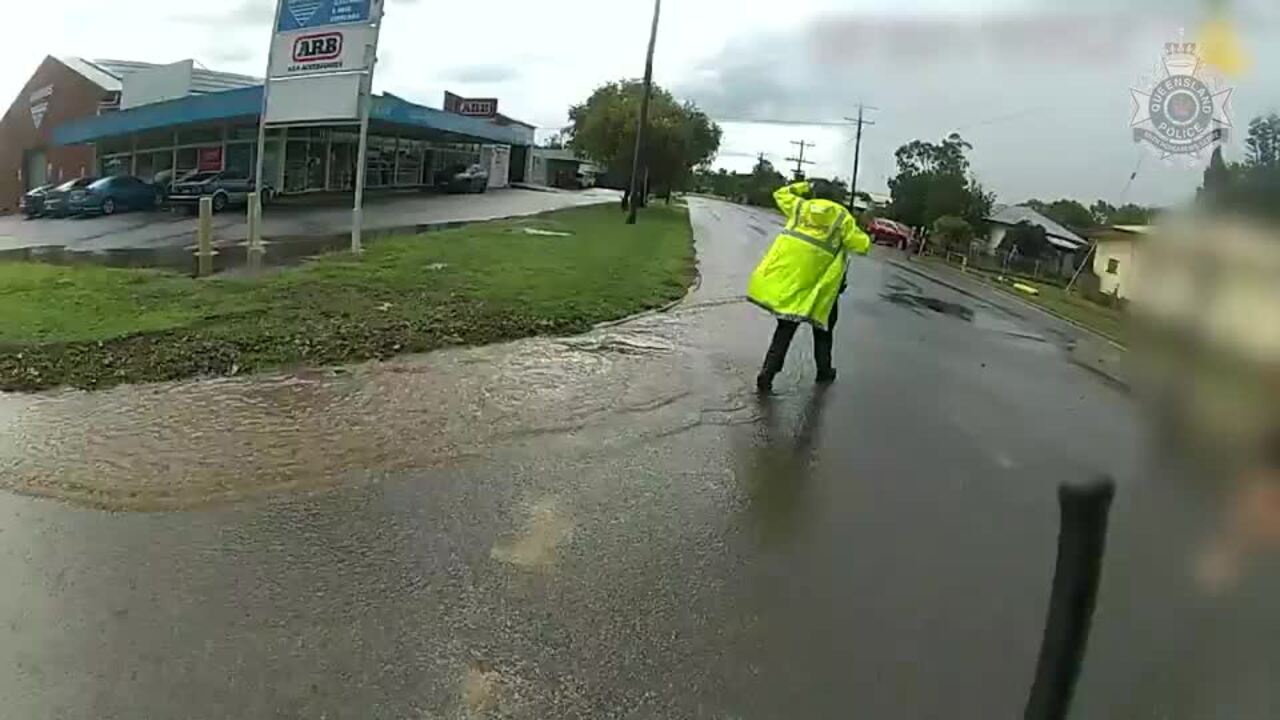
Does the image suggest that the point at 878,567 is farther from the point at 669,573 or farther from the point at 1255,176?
the point at 1255,176

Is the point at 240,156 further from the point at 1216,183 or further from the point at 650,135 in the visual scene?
the point at 1216,183

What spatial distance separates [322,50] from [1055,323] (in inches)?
463

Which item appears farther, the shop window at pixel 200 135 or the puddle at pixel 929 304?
the shop window at pixel 200 135

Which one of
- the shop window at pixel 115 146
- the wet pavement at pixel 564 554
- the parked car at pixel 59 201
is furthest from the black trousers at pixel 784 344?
the shop window at pixel 115 146

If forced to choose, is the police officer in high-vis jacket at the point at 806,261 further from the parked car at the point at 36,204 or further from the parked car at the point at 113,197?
the parked car at the point at 36,204

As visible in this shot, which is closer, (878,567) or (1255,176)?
(1255,176)

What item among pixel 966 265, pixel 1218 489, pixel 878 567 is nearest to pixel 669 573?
pixel 878 567

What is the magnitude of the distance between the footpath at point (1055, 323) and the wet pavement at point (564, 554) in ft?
0.42

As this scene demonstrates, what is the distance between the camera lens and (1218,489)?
1672mm

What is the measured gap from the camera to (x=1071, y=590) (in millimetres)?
2113

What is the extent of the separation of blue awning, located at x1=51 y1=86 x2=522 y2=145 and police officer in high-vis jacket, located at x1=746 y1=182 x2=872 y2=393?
2542cm

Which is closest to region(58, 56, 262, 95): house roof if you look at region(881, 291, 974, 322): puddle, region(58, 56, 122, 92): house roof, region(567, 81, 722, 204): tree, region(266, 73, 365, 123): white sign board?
region(58, 56, 122, 92): house roof

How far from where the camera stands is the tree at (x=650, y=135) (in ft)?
135

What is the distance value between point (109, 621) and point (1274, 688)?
382cm
